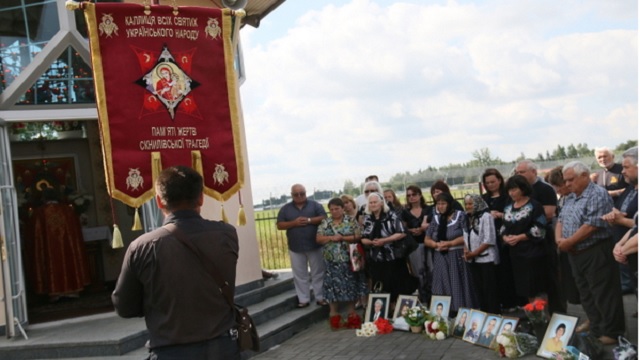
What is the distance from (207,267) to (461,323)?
4954 mm

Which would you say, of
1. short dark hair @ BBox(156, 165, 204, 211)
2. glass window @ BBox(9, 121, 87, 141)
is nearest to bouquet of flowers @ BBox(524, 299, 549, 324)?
short dark hair @ BBox(156, 165, 204, 211)

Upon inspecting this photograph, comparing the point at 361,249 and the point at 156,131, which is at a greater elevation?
the point at 156,131

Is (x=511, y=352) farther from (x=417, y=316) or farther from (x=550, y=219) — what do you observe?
(x=550, y=219)

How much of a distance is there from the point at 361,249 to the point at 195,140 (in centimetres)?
322

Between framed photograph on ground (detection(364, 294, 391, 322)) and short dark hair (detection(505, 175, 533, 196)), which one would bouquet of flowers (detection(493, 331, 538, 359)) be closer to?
short dark hair (detection(505, 175, 533, 196))

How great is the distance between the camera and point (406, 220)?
31.2ft

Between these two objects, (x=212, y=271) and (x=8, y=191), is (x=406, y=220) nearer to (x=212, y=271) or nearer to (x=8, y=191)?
(x=8, y=191)

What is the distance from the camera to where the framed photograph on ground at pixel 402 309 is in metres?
8.32

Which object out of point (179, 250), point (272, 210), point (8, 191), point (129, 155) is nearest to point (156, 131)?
point (129, 155)

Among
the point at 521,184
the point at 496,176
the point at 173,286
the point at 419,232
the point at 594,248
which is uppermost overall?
the point at 496,176

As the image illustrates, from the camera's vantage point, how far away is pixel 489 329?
721 centimetres

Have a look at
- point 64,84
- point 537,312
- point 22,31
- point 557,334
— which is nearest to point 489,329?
point 537,312

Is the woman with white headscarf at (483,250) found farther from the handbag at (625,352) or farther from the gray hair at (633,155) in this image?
the handbag at (625,352)

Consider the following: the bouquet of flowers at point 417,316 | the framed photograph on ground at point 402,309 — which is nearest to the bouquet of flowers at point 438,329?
the bouquet of flowers at point 417,316
